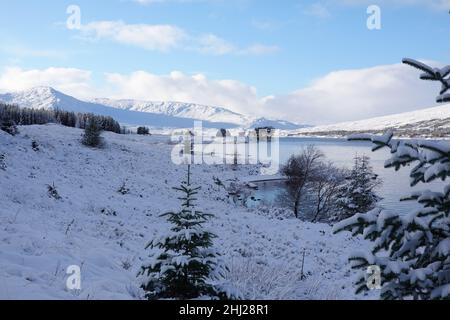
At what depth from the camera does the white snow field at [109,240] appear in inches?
287

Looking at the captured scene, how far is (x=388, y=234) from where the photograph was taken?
3643 mm

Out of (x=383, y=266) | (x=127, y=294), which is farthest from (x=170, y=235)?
(x=383, y=266)

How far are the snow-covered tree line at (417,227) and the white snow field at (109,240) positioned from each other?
1.25 ft

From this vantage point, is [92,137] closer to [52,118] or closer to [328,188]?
[328,188]

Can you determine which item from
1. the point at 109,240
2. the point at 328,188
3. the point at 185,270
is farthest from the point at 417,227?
the point at 328,188

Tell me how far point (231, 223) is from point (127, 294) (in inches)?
504

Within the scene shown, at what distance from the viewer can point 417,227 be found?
3.56 m

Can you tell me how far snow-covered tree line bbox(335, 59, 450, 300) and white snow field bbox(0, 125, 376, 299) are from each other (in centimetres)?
38

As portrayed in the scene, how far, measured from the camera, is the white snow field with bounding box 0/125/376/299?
Answer: 23.9 ft

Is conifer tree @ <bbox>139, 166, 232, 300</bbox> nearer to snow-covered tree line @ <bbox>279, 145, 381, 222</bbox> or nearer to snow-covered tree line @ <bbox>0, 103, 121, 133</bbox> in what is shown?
snow-covered tree line @ <bbox>279, 145, 381, 222</bbox>

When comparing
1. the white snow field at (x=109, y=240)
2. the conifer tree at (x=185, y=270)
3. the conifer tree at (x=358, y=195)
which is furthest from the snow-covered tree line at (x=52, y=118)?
the conifer tree at (x=185, y=270)

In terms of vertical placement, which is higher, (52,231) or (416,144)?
(416,144)

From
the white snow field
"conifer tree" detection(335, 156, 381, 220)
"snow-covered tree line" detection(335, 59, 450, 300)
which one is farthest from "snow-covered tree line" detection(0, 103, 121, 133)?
"snow-covered tree line" detection(335, 59, 450, 300)
